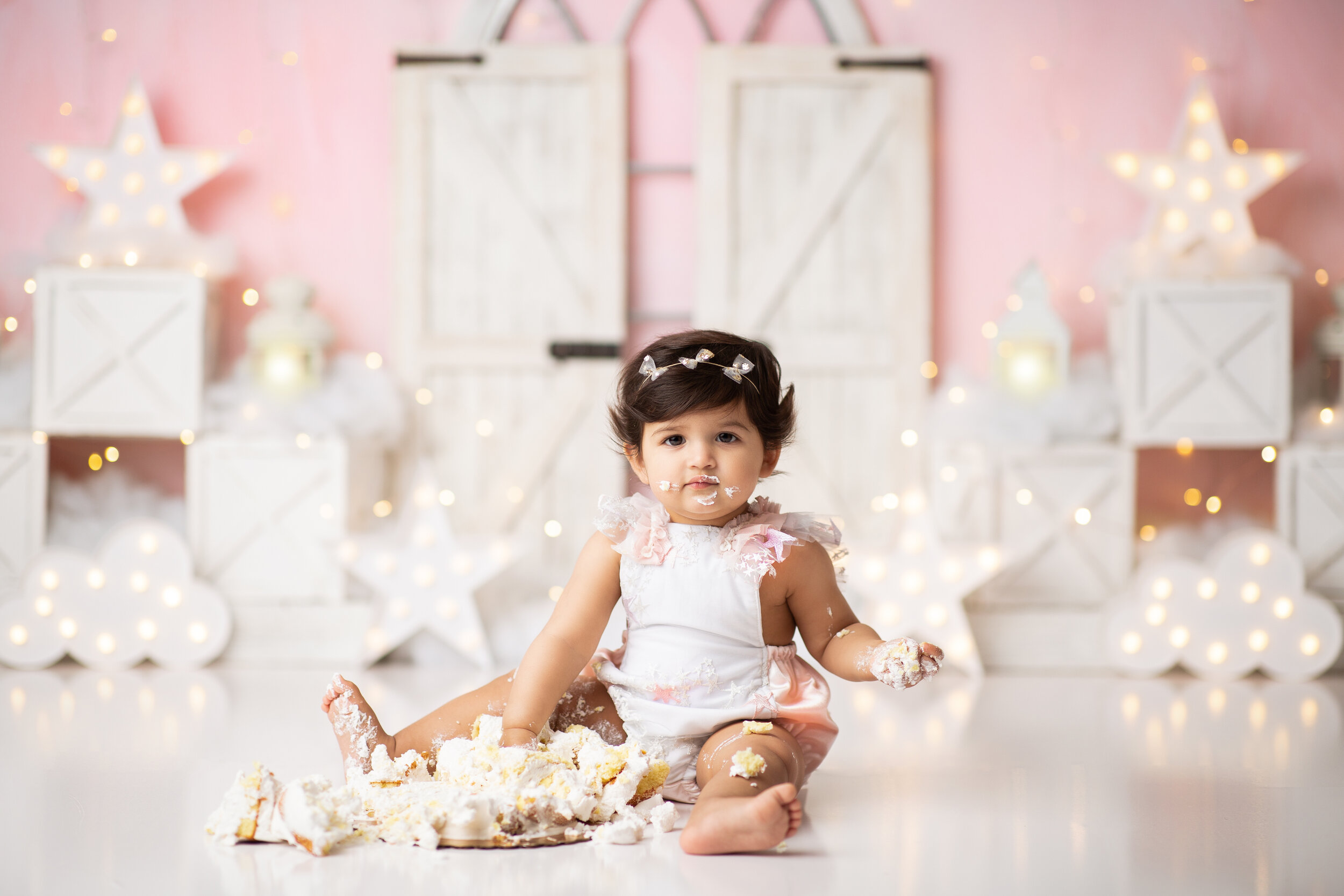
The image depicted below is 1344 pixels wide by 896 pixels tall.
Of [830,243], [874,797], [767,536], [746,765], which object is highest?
[830,243]

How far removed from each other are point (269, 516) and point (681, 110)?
183 cm

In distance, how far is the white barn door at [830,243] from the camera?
11.3ft

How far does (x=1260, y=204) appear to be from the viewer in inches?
138

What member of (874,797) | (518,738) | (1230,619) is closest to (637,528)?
(518,738)

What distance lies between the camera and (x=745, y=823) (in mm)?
1405

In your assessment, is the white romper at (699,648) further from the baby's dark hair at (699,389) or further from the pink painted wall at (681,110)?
the pink painted wall at (681,110)

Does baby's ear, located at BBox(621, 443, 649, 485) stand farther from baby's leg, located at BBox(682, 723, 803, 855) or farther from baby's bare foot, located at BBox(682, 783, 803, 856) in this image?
baby's bare foot, located at BBox(682, 783, 803, 856)

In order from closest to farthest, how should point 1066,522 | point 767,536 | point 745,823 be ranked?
point 745,823 → point 767,536 → point 1066,522

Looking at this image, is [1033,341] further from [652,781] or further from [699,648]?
[652,781]

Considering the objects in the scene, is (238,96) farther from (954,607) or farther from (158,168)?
(954,607)

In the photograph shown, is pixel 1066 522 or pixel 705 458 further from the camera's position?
pixel 1066 522

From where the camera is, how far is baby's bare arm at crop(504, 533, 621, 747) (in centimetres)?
165

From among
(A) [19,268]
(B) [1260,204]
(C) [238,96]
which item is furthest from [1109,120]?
(A) [19,268]

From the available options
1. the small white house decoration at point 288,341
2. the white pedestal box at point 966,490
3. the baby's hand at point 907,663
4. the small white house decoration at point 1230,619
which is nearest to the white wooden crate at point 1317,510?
the small white house decoration at point 1230,619
